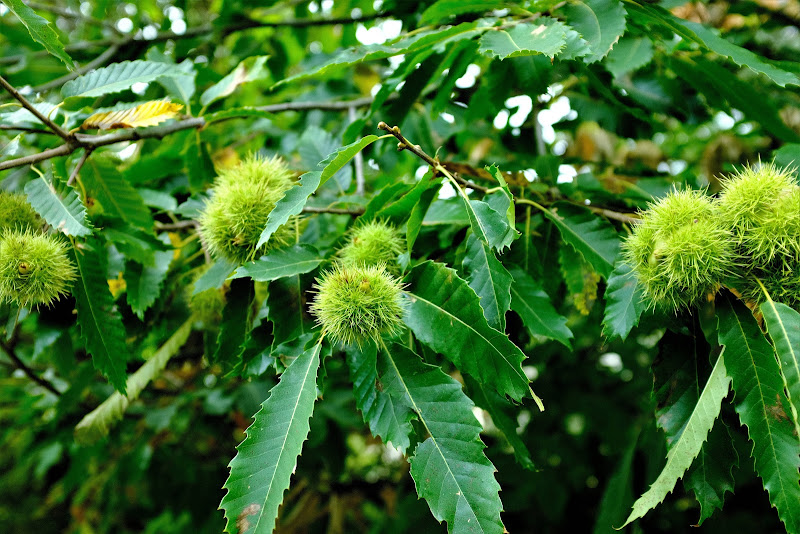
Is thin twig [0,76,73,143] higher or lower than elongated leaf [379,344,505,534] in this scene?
higher

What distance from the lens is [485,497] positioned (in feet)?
3.08

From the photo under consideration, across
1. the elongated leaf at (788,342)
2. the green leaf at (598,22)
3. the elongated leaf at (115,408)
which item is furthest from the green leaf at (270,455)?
the green leaf at (598,22)

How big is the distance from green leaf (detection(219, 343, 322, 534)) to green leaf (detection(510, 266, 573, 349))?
517 mm

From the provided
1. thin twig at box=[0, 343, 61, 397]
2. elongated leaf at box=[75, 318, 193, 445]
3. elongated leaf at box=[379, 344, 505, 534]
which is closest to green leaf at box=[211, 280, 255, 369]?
elongated leaf at box=[75, 318, 193, 445]

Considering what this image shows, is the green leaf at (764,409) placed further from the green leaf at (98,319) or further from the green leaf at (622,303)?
the green leaf at (98,319)

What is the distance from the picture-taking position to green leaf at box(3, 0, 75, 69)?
3.69 feet

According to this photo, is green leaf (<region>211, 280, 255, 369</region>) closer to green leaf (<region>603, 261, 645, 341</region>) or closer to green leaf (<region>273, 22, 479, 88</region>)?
green leaf (<region>273, 22, 479, 88</region>)

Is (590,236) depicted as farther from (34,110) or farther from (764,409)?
(34,110)

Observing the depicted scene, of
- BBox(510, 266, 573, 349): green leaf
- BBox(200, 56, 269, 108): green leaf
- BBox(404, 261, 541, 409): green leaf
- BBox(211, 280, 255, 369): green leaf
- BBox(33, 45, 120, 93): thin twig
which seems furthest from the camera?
BBox(33, 45, 120, 93): thin twig

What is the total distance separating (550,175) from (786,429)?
1020 millimetres

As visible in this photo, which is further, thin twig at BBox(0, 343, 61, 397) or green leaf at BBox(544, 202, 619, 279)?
thin twig at BBox(0, 343, 61, 397)

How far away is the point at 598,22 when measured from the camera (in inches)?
50.2

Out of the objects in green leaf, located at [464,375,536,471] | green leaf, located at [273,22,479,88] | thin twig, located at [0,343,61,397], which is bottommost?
thin twig, located at [0,343,61,397]

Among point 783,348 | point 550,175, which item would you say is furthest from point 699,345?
point 550,175
